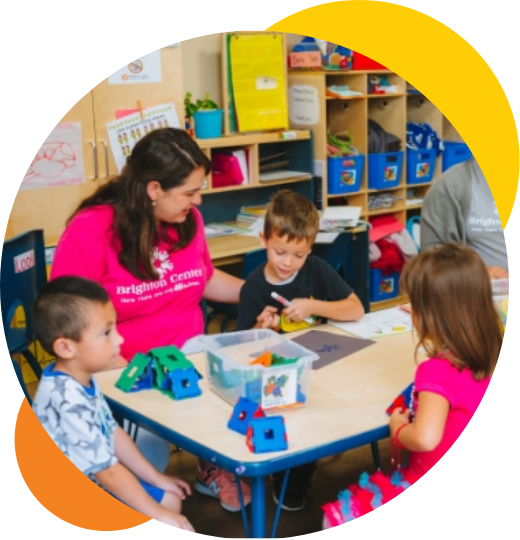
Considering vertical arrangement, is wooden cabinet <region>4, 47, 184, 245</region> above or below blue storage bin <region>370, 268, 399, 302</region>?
above

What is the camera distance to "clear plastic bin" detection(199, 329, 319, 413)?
149cm

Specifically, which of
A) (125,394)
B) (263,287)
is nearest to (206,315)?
(263,287)

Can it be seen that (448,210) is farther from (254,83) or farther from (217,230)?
(254,83)

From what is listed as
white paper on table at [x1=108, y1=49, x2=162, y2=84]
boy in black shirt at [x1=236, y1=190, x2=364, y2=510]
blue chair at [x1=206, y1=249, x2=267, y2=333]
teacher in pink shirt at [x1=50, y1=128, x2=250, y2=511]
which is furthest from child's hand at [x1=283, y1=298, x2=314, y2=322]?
white paper on table at [x1=108, y1=49, x2=162, y2=84]

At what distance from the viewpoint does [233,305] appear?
1921 millimetres

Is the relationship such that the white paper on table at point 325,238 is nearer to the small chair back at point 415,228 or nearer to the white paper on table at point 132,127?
the small chair back at point 415,228

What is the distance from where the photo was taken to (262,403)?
1487mm

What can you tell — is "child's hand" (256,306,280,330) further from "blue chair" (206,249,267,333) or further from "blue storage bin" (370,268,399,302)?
"blue storage bin" (370,268,399,302)

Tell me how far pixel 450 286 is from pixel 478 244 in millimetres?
287

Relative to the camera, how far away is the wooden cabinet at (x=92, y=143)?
67.3 inches

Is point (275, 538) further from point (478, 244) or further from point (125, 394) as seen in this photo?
point (478, 244)

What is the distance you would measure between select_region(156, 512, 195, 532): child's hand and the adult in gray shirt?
2.40 ft

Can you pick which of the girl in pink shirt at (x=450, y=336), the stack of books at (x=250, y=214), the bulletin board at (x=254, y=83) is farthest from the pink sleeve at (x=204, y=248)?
the girl in pink shirt at (x=450, y=336)

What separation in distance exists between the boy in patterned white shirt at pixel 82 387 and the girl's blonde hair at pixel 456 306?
0.55 meters
